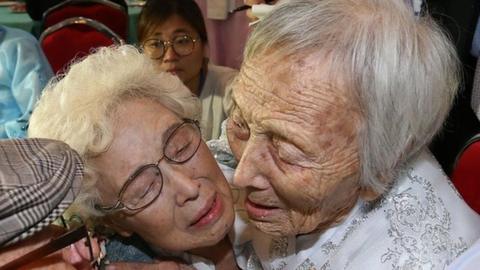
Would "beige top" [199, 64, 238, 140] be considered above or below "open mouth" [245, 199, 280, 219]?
below

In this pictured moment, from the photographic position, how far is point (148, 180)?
1.27m

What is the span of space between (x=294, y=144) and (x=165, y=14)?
185 centimetres

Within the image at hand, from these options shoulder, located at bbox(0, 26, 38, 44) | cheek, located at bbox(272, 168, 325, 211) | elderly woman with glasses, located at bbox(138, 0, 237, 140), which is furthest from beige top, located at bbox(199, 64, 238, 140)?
cheek, located at bbox(272, 168, 325, 211)

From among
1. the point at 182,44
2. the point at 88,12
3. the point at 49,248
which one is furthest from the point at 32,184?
the point at 88,12

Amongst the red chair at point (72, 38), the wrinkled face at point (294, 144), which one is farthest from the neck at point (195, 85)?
the wrinkled face at point (294, 144)

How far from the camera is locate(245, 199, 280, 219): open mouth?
3.92ft

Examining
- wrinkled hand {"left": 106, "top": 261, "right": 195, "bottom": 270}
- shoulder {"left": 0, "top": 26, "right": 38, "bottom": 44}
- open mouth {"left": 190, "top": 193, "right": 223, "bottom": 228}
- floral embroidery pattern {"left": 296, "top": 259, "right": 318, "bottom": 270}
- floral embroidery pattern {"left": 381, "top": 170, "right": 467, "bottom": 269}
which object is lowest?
shoulder {"left": 0, "top": 26, "right": 38, "bottom": 44}

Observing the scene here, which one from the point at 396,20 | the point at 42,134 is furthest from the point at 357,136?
the point at 42,134

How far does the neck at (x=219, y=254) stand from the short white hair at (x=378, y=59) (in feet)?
1.85

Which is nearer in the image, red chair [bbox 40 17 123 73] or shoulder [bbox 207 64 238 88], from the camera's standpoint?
red chair [bbox 40 17 123 73]

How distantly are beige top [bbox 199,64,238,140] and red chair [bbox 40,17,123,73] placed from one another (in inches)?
21.7

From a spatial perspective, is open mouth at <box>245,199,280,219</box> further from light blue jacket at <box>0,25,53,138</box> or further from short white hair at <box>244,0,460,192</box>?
light blue jacket at <box>0,25,53,138</box>

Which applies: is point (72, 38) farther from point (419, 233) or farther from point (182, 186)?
point (419, 233)

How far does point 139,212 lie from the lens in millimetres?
1283
